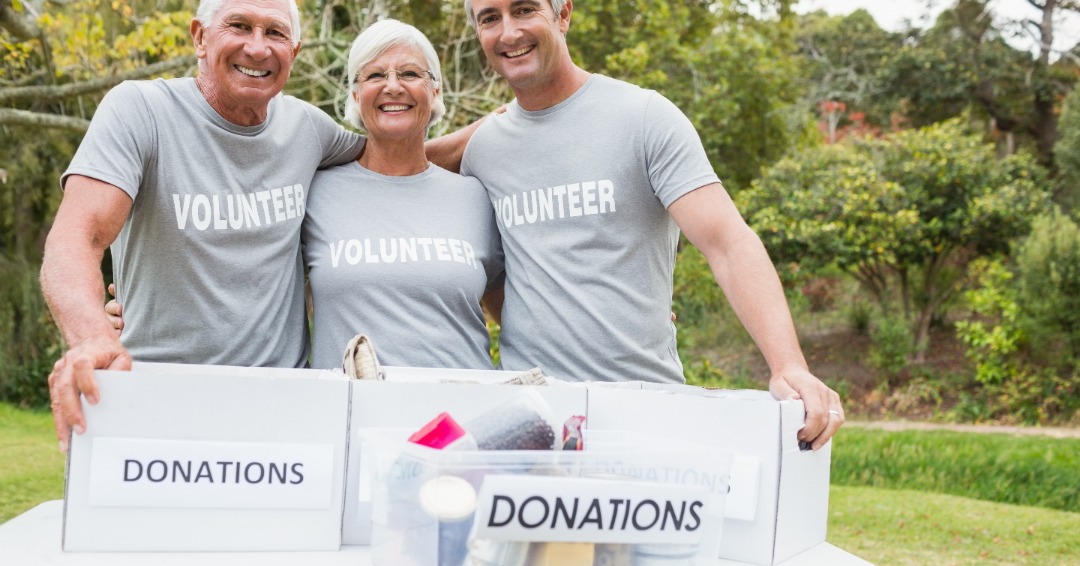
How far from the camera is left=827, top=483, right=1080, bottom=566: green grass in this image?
542cm

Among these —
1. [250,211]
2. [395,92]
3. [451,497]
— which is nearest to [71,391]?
[451,497]

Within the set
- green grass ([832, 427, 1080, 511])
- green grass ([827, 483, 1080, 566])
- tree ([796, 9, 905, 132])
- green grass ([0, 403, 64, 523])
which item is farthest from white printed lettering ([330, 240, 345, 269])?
tree ([796, 9, 905, 132])

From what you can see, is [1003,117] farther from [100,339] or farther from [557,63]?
[100,339]

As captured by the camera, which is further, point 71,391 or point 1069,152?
point 1069,152

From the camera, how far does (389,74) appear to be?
91.0 inches

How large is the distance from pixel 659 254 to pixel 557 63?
1.70 ft

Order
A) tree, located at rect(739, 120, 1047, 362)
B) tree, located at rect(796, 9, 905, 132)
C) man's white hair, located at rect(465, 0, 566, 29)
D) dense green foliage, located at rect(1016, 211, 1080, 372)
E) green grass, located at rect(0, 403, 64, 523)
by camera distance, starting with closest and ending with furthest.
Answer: man's white hair, located at rect(465, 0, 566, 29) < green grass, located at rect(0, 403, 64, 523) < dense green foliage, located at rect(1016, 211, 1080, 372) < tree, located at rect(739, 120, 1047, 362) < tree, located at rect(796, 9, 905, 132)

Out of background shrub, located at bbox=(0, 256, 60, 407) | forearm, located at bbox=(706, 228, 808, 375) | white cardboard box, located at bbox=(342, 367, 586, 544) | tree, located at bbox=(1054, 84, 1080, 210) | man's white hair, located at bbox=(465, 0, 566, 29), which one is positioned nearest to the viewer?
white cardboard box, located at bbox=(342, 367, 586, 544)

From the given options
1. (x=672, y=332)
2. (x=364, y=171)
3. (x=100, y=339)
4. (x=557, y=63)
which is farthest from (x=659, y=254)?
(x=100, y=339)

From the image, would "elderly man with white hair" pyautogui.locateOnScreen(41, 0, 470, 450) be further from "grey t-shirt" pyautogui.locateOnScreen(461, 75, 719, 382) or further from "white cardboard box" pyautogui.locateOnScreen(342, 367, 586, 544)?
"white cardboard box" pyautogui.locateOnScreen(342, 367, 586, 544)

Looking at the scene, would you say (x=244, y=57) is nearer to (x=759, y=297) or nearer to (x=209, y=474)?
(x=209, y=474)

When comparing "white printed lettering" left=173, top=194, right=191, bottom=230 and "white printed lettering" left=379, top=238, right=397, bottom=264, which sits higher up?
"white printed lettering" left=173, top=194, right=191, bottom=230

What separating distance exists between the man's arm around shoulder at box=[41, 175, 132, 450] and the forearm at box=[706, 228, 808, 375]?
1.09 metres

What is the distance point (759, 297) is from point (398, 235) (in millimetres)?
832
